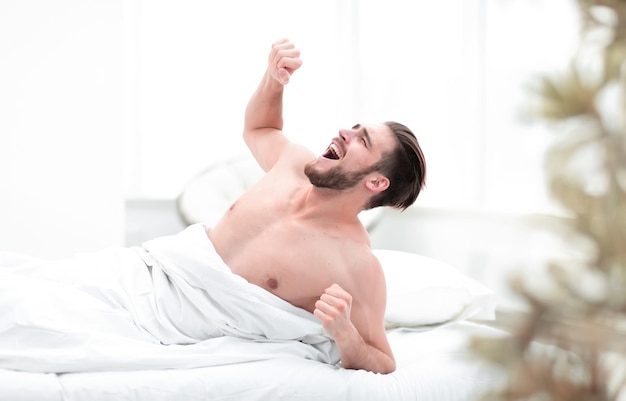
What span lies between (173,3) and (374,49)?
3.60 ft

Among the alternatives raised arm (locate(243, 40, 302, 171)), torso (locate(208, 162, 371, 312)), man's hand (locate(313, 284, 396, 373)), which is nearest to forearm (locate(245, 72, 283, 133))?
raised arm (locate(243, 40, 302, 171))

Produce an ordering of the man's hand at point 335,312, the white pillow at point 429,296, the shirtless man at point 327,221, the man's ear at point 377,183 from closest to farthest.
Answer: the man's hand at point 335,312 < the shirtless man at point 327,221 < the man's ear at point 377,183 < the white pillow at point 429,296

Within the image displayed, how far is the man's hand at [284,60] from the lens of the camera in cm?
229

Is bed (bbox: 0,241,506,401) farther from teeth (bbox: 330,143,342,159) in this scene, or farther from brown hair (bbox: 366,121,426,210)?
teeth (bbox: 330,143,342,159)

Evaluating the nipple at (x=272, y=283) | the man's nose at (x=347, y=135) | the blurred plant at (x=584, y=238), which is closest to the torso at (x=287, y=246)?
the nipple at (x=272, y=283)

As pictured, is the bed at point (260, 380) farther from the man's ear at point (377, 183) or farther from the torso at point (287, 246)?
the man's ear at point (377, 183)

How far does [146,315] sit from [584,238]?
1.83 meters

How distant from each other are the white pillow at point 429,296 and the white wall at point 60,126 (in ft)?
5.53

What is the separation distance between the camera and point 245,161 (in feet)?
12.8

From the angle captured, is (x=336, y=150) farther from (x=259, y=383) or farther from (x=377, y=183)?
(x=259, y=383)

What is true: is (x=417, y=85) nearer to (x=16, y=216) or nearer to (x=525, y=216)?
(x=16, y=216)

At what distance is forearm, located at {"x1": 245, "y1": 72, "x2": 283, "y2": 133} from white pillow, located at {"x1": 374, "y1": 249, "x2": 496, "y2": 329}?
0.59 m

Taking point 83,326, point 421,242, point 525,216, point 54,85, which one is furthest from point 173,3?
point 525,216

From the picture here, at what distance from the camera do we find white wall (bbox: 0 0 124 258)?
3.63m
